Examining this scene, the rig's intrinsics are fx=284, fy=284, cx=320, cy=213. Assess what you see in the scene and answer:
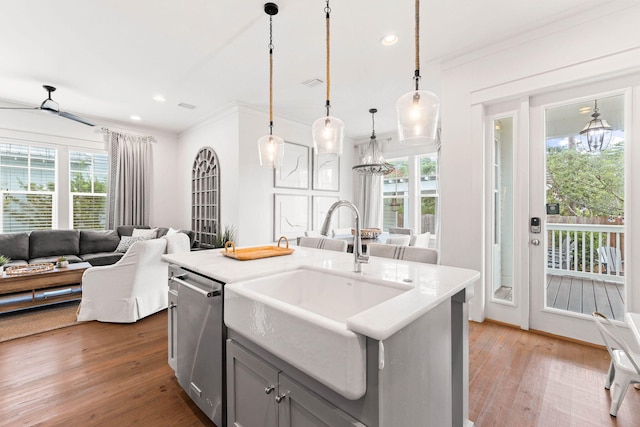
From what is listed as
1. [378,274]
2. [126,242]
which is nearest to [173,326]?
[378,274]

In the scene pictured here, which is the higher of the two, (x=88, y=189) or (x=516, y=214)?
(x=88, y=189)

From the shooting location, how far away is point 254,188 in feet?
14.8

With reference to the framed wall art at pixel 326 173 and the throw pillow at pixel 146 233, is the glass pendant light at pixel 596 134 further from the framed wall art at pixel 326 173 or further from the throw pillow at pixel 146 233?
the throw pillow at pixel 146 233

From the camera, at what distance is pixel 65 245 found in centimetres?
439

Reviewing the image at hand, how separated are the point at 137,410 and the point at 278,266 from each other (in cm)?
123

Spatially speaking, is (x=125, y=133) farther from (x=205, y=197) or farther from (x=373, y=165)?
(x=373, y=165)

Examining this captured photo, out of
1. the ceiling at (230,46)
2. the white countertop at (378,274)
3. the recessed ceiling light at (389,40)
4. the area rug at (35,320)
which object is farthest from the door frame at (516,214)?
the area rug at (35,320)

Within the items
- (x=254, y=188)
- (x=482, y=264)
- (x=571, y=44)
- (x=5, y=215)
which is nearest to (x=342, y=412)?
(x=482, y=264)

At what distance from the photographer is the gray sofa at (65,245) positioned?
3990 mm

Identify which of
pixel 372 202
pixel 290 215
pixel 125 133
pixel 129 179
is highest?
pixel 125 133

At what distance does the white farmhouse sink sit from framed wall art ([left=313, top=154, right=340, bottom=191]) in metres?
4.02

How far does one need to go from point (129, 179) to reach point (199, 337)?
15.9ft

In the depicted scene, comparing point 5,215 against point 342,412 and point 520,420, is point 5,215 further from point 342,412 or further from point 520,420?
point 520,420

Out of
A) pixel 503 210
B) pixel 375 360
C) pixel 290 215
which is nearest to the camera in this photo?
pixel 375 360
